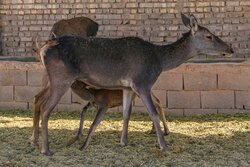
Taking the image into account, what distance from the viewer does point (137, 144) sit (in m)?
7.46

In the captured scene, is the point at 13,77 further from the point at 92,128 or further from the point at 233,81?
the point at 233,81

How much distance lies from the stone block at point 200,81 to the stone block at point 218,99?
117 millimetres

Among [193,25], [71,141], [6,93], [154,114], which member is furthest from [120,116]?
[193,25]

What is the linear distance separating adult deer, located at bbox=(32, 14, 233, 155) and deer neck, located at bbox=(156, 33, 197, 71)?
1 centimetres

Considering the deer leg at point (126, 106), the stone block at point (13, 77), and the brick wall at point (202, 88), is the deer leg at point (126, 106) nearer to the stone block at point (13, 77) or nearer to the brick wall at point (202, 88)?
the brick wall at point (202, 88)

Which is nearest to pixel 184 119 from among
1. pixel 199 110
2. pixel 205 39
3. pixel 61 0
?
pixel 199 110

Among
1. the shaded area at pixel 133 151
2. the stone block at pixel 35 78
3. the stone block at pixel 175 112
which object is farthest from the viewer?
the stone block at pixel 35 78

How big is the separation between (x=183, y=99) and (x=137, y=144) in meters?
2.78

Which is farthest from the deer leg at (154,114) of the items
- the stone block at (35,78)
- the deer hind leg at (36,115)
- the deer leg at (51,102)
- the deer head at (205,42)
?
the stone block at (35,78)

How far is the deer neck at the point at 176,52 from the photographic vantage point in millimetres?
7484

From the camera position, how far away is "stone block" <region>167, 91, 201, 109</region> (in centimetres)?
998

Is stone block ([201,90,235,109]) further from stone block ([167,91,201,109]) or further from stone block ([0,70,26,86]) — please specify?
stone block ([0,70,26,86])

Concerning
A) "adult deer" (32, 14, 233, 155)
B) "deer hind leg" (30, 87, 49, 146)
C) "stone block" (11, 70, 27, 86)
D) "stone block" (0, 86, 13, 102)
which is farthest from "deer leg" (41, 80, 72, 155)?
"stone block" (0, 86, 13, 102)

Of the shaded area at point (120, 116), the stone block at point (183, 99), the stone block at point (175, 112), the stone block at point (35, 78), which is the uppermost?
the stone block at point (35, 78)
